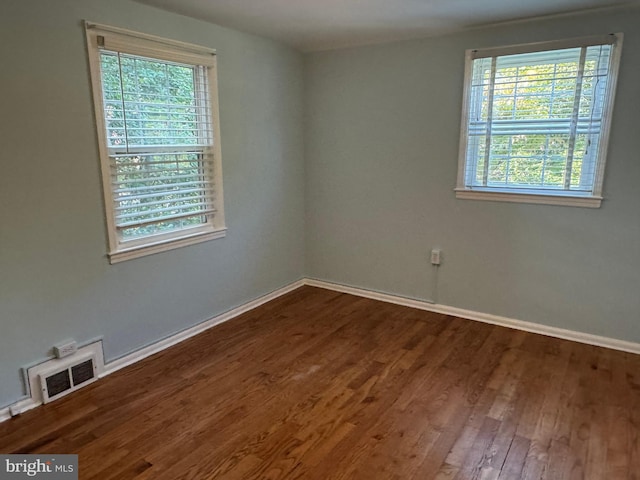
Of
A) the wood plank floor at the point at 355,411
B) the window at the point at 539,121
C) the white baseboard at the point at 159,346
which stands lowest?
the wood plank floor at the point at 355,411

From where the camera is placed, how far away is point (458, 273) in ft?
11.6

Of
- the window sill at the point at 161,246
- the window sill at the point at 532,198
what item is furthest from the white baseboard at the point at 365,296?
the window sill at the point at 532,198

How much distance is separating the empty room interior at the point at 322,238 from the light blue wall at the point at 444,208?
2 cm

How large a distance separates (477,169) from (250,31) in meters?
2.01

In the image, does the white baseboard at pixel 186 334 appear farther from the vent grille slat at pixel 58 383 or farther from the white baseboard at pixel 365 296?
the vent grille slat at pixel 58 383

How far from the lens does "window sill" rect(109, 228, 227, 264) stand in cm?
268

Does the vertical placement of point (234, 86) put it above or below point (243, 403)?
above

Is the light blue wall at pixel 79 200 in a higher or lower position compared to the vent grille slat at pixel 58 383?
higher

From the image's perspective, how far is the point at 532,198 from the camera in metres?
3.10

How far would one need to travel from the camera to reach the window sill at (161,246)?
2675 millimetres

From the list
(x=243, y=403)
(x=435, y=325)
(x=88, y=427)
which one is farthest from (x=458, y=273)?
(x=88, y=427)

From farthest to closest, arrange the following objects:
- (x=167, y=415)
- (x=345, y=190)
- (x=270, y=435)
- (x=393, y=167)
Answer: (x=345, y=190), (x=393, y=167), (x=167, y=415), (x=270, y=435)

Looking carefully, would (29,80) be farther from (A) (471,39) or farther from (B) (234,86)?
(A) (471,39)

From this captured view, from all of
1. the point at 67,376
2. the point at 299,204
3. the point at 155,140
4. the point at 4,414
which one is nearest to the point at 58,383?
the point at 67,376
